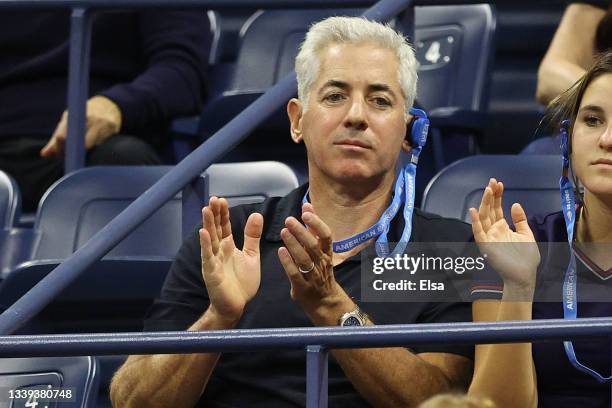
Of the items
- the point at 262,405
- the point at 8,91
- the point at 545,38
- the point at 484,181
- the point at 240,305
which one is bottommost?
the point at 262,405

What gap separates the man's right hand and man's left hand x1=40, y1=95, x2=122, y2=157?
1.31 m

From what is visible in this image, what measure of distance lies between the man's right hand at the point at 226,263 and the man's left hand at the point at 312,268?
0.10m

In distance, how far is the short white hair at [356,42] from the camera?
2.78 m

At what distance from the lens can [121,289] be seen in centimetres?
310

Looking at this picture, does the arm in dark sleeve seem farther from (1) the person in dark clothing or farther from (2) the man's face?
(2) the man's face

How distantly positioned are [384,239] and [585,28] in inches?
45.1

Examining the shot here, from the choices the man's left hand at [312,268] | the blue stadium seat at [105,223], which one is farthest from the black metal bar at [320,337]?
the blue stadium seat at [105,223]

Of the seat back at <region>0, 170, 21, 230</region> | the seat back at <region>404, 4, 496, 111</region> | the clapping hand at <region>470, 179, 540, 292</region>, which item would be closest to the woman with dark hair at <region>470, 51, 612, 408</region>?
the clapping hand at <region>470, 179, 540, 292</region>

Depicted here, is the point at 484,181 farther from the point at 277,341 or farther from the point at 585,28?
the point at 277,341

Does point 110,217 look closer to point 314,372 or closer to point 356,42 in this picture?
point 356,42

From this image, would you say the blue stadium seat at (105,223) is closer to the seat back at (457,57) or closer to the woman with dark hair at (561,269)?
the seat back at (457,57)

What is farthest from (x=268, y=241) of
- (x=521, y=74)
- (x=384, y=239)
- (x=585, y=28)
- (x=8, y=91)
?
(x=521, y=74)

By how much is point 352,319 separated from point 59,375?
0.65 metres

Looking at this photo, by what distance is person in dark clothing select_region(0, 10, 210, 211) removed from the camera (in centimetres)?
381
